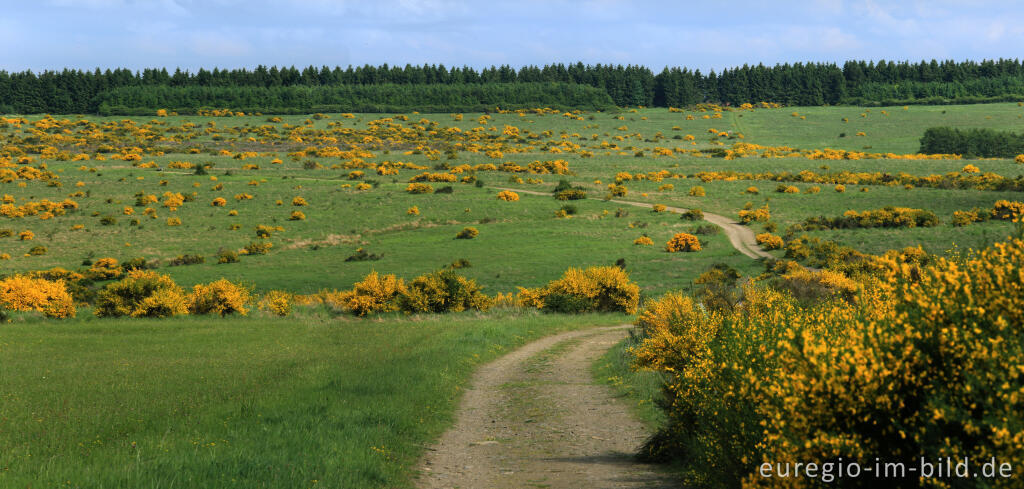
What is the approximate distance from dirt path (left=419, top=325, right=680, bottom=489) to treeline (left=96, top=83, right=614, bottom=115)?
155610 mm

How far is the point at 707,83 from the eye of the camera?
195 m

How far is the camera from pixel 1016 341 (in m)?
5.64

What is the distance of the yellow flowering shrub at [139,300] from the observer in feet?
113

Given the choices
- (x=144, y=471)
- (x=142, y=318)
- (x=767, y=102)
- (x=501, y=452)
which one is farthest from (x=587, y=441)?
(x=767, y=102)

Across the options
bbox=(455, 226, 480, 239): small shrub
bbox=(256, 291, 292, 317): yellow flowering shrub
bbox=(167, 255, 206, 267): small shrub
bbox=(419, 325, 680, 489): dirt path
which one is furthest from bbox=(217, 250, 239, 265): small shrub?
bbox=(419, 325, 680, 489): dirt path

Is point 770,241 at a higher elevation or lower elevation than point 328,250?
higher

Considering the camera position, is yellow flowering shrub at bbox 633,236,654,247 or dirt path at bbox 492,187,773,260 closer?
dirt path at bbox 492,187,773,260

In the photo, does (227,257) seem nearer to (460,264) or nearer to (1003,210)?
(460,264)

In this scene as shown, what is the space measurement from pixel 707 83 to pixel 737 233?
144 meters

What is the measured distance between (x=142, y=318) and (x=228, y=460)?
1065 inches

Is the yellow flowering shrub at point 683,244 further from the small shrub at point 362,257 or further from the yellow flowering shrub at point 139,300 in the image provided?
the yellow flowering shrub at point 139,300

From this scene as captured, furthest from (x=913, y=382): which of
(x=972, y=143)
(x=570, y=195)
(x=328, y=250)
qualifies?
(x=972, y=143)

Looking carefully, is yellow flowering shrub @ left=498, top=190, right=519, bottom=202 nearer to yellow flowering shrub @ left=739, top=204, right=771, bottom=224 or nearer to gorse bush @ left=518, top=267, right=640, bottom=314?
yellow flowering shrub @ left=739, top=204, right=771, bottom=224

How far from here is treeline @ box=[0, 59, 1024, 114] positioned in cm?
16812
